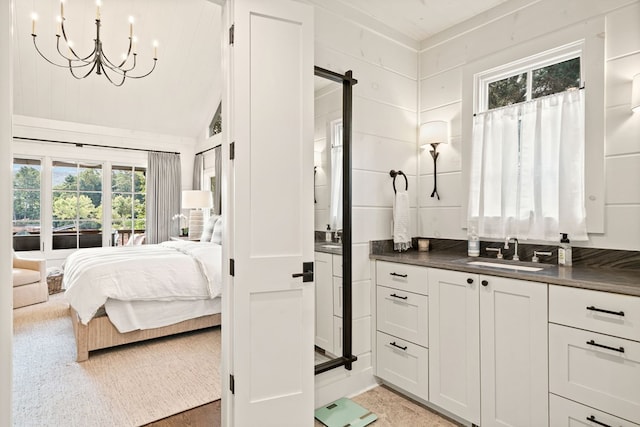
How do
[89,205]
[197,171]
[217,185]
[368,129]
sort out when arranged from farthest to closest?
[197,171] < [217,185] < [89,205] < [368,129]

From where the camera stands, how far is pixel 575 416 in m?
1.63

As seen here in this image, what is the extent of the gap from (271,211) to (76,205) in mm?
5491

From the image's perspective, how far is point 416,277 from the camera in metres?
2.31

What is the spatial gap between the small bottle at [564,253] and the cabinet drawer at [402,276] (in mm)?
788

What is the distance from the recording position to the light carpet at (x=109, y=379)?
222 centimetres

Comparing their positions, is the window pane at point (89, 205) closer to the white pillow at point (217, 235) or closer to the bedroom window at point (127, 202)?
the bedroom window at point (127, 202)

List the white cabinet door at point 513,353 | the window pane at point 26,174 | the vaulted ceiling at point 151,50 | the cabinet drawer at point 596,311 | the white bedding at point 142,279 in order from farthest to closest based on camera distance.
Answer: the window pane at point 26,174 → the white bedding at point 142,279 → the vaulted ceiling at point 151,50 → the white cabinet door at point 513,353 → the cabinet drawer at point 596,311

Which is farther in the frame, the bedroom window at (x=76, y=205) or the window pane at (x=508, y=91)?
the bedroom window at (x=76, y=205)

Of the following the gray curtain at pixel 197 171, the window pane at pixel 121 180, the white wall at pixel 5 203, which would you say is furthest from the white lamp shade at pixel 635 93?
the window pane at pixel 121 180

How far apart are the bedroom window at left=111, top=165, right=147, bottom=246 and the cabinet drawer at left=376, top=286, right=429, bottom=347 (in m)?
5.44

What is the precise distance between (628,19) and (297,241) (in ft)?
7.26

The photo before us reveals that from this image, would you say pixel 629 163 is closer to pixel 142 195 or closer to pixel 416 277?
pixel 416 277

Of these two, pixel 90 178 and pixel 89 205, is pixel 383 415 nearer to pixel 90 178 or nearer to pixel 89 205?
pixel 89 205

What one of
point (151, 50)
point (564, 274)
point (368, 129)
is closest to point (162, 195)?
point (151, 50)
